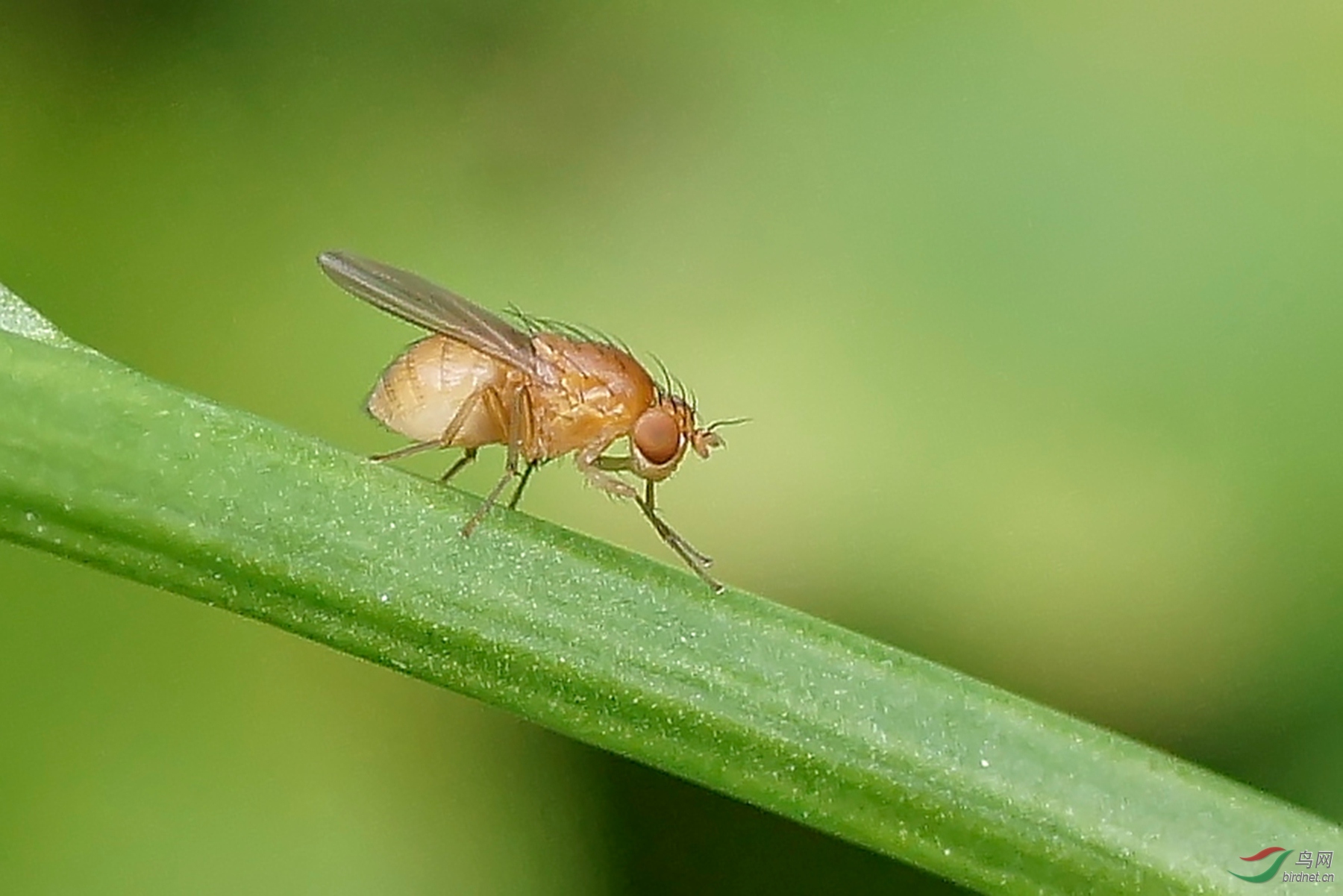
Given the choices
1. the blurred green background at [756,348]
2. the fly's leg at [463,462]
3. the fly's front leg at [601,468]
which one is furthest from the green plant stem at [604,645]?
the blurred green background at [756,348]

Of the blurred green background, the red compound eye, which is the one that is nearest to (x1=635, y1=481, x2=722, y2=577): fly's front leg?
the red compound eye

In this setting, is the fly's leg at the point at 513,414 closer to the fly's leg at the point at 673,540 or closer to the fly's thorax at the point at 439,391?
the fly's thorax at the point at 439,391

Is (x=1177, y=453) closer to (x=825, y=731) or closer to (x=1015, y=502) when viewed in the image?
(x=1015, y=502)

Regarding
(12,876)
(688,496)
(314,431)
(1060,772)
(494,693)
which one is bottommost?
(12,876)

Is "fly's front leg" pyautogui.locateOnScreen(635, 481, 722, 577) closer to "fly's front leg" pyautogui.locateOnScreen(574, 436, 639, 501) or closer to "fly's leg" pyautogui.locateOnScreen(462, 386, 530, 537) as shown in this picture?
"fly's front leg" pyautogui.locateOnScreen(574, 436, 639, 501)

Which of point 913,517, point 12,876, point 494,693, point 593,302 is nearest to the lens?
point 494,693

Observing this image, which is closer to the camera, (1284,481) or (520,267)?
(1284,481)

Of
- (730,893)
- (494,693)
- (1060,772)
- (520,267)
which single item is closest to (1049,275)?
(520,267)
